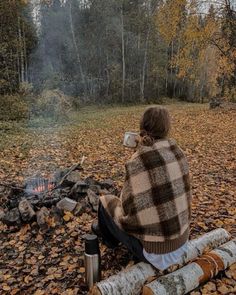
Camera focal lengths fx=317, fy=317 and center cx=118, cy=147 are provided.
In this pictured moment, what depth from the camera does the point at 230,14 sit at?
50.6ft

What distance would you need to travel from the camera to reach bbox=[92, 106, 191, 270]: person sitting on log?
252cm

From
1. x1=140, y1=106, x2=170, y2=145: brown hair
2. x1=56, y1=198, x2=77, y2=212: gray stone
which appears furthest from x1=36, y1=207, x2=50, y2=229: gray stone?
x1=140, y1=106, x2=170, y2=145: brown hair

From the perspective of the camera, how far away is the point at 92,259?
2.73 m

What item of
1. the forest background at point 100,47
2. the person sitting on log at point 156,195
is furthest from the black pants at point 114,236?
the forest background at point 100,47

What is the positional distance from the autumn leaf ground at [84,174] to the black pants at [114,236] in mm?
197

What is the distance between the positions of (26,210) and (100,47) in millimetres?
19471

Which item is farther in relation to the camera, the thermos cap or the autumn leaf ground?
the autumn leaf ground

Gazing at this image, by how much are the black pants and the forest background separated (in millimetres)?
14597

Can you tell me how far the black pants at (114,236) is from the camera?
272 centimetres

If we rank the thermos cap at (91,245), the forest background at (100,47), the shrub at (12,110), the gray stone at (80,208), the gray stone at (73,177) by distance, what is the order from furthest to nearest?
1. the forest background at (100,47)
2. the shrub at (12,110)
3. the gray stone at (73,177)
4. the gray stone at (80,208)
5. the thermos cap at (91,245)

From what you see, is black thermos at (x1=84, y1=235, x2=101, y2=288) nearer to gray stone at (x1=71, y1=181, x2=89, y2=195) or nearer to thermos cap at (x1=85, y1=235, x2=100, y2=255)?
thermos cap at (x1=85, y1=235, x2=100, y2=255)

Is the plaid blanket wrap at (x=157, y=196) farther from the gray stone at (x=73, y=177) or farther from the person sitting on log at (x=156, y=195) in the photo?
the gray stone at (x=73, y=177)

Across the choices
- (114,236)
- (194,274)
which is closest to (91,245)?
(114,236)

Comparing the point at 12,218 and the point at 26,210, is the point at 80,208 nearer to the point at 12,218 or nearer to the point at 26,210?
the point at 26,210
